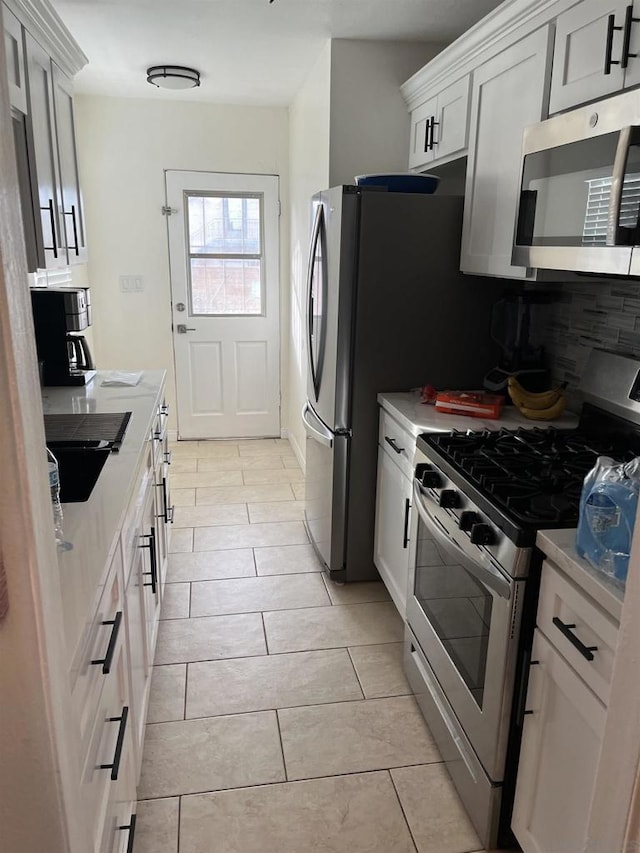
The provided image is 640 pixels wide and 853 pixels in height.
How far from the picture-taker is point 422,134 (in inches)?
124

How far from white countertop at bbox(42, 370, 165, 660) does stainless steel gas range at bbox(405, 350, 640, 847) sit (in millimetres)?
884

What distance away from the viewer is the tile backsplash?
6.88 ft

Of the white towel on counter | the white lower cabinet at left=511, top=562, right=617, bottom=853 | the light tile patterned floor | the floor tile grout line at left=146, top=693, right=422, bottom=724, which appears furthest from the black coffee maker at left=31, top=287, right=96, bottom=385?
the white lower cabinet at left=511, top=562, right=617, bottom=853

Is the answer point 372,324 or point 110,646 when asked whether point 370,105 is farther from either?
point 110,646

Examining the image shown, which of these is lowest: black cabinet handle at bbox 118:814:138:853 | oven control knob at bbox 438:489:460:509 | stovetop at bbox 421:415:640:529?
black cabinet handle at bbox 118:814:138:853

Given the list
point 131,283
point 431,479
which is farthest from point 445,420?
point 131,283

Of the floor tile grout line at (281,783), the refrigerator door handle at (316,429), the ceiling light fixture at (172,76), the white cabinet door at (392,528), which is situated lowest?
the floor tile grout line at (281,783)

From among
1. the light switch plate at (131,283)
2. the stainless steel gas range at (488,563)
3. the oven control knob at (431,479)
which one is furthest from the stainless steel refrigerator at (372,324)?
the light switch plate at (131,283)

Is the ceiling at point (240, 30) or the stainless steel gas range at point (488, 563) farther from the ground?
the ceiling at point (240, 30)

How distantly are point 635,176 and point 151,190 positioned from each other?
3.97m

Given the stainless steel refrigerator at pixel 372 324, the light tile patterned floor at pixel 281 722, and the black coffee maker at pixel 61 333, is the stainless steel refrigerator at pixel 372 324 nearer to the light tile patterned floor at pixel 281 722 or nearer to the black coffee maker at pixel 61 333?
the light tile patterned floor at pixel 281 722

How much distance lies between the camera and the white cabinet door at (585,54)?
1627 mm

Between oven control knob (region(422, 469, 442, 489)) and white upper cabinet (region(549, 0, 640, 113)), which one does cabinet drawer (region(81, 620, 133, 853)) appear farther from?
white upper cabinet (region(549, 0, 640, 113))

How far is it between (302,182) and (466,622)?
331cm
